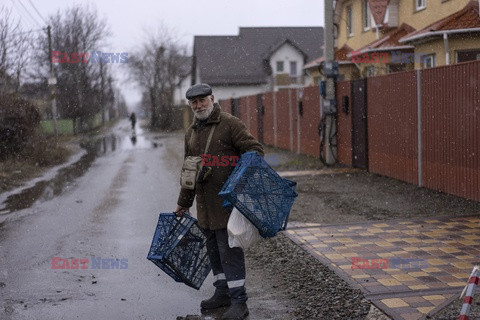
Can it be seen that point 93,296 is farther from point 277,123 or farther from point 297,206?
point 277,123

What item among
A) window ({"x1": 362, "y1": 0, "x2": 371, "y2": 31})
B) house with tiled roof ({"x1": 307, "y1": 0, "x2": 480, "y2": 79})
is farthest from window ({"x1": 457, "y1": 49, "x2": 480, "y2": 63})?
window ({"x1": 362, "y1": 0, "x2": 371, "y2": 31})

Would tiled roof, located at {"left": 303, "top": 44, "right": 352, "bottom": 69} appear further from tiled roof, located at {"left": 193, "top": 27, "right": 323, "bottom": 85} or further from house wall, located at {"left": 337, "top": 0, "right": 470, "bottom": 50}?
tiled roof, located at {"left": 193, "top": 27, "right": 323, "bottom": 85}

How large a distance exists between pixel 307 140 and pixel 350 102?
4204 mm

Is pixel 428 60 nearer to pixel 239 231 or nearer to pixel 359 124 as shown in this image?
pixel 359 124

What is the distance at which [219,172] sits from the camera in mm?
5426

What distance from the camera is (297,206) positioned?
35.2 feet

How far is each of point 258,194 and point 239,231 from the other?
320 mm

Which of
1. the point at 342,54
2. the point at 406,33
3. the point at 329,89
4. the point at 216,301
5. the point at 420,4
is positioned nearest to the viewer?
the point at 216,301

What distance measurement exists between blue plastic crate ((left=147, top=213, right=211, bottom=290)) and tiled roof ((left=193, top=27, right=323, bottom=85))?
183 ft

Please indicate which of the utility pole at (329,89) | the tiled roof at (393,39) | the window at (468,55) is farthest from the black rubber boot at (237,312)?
the tiled roof at (393,39)

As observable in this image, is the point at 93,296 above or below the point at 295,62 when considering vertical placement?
below

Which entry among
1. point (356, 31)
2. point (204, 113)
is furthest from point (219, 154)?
point (356, 31)

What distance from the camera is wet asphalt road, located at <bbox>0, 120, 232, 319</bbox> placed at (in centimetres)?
572

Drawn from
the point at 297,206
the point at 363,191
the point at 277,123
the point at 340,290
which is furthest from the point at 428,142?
the point at 277,123
